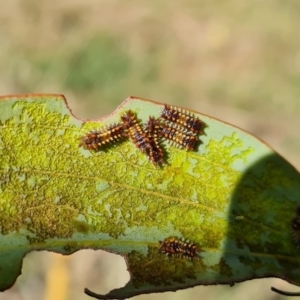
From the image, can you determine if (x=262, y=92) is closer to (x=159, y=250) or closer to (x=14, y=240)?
(x=159, y=250)

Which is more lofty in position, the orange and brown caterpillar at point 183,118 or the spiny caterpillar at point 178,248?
the orange and brown caterpillar at point 183,118

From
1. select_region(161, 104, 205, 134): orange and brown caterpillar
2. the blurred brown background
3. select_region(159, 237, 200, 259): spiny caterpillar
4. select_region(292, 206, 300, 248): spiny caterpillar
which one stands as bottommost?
select_region(159, 237, 200, 259): spiny caterpillar

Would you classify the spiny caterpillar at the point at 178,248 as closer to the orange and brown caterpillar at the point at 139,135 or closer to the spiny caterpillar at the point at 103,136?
the orange and brown caterpillar at the point at 139,135

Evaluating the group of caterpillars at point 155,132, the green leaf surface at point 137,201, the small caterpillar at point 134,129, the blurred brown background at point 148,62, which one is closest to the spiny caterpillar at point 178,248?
the green leaf surface at point 137,201

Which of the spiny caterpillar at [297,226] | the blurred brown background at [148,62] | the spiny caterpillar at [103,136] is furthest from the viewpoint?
the blurred brown background at [148,62]

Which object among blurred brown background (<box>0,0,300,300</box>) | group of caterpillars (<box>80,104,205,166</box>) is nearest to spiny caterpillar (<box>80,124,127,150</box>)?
group of caterpillars (<box>80,104,205,166</box>)

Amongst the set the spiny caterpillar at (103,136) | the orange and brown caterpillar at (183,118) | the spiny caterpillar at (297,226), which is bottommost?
the spiny caterpillar at (297,226)

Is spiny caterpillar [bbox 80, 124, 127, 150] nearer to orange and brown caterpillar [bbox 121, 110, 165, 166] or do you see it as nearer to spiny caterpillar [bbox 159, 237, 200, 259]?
orange and brown caterpillar [bbox 121, 110, 165, 166]
